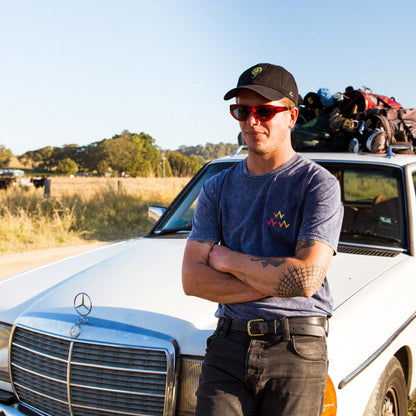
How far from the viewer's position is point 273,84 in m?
1.92

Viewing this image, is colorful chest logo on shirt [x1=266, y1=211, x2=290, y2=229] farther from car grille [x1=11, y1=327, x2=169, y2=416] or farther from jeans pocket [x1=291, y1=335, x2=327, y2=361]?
car grille [x1=11, y1=327, x2=169, y2=416]

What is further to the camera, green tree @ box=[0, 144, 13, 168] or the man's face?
green tree @ box=[0, 144, 13, 168]

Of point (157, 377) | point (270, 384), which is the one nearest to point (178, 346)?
point (157, 377)

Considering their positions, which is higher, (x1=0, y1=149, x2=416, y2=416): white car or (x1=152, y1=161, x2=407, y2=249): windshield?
(x1=152, y1=161, x2=407, y2=249): windshield

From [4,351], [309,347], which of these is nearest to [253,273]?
[309,347]

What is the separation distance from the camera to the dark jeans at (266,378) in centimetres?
165

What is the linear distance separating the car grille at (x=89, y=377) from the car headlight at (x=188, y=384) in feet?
0.24

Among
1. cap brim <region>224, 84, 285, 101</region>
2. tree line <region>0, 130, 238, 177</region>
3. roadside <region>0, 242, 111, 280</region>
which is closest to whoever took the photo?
cap brim <region>224, 84, 285, 101</region>

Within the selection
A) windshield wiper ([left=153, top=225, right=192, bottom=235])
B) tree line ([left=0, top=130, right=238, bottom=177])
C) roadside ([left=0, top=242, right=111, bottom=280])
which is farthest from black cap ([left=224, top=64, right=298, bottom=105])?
tree line ([left=0, top=130, right=238, bottom=177])

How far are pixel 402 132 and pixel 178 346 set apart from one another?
10.0 feet

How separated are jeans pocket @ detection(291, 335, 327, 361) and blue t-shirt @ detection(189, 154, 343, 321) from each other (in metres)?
0.09

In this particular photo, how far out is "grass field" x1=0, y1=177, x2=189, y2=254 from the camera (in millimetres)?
10867

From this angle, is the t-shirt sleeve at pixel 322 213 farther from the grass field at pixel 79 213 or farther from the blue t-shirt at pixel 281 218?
the grass field at pixel 79 213

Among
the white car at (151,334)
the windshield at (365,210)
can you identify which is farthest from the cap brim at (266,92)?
the windshield at (365,210)
